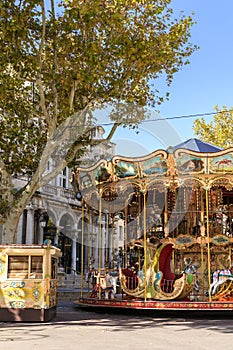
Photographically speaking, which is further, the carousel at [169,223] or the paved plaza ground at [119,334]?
the carousel at [169,223]

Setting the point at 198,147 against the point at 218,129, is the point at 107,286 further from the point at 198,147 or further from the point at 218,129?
the point at 218,129

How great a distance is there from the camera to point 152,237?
19.2 meters

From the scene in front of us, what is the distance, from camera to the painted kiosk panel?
12.0 metres

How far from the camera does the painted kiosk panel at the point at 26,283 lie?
12.0 meters

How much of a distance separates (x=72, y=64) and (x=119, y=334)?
9.07m

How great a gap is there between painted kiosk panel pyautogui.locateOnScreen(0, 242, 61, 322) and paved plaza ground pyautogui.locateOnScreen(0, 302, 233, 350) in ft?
1.40

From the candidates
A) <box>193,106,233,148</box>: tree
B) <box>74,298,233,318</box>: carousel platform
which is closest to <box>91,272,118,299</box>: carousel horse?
<box>74,298,233,318</box>: carousel platform

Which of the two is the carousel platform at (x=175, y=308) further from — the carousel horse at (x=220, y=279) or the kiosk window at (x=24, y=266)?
the kiosk window at (x=24, y=266)

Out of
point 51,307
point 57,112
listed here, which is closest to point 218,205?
point 57,112

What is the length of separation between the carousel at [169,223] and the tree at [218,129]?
1199 centimetres

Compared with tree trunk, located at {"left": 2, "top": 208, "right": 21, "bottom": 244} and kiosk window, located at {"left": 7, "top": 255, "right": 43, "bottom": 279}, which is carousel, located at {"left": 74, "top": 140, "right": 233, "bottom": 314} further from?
kiosk window, located at {"left": 7, "top": 255, "right": 43, "bottom": 279}

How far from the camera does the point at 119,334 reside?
32.4ft

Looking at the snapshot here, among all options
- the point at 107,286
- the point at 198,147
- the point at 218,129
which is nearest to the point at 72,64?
the point at 198,147

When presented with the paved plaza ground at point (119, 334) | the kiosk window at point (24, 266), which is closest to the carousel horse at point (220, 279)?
the paved plaza ground at point (119, 334)
